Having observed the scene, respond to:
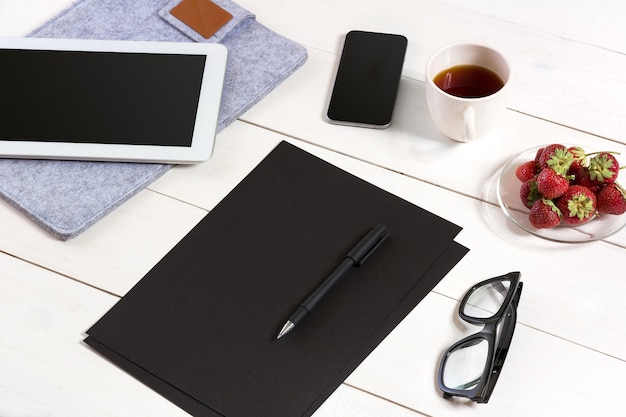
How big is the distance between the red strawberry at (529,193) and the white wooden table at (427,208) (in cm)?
3

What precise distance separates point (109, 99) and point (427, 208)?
0.40m

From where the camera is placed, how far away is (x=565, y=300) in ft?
A: 2.60

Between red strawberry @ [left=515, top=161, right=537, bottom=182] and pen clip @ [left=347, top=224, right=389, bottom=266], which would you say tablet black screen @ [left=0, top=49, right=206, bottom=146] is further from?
red strawberry @ [left=515, top=161, right=537, bottom=182]

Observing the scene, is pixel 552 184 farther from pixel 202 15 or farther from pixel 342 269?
pixel 202 15

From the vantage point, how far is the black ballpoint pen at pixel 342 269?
0.78 metres

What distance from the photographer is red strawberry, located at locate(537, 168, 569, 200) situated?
0.79 meters

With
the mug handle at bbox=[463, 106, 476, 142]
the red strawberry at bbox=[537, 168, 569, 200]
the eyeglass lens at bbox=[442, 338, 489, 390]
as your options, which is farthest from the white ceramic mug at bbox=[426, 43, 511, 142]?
the eyeglass lens at bbox=[442, 338, 489, 390]

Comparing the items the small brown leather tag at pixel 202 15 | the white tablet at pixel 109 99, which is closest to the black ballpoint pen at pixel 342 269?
the white tablet at pixel 109 99

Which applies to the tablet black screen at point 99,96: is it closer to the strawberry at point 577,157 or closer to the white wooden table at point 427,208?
the white wooden table at point 427,208

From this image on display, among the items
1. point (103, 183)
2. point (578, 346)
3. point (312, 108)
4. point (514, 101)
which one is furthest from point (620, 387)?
point (103, 183)

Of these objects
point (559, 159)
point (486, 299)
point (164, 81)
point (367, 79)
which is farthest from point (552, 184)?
point (164, 81)

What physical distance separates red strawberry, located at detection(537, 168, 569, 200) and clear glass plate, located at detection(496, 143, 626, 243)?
47 millimetres

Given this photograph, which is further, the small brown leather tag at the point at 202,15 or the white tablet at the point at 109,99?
the small brown leather tag at the point at 202,15

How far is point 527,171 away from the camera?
85 cm
